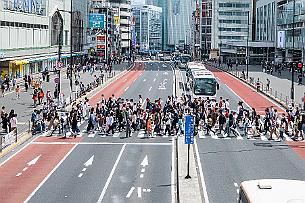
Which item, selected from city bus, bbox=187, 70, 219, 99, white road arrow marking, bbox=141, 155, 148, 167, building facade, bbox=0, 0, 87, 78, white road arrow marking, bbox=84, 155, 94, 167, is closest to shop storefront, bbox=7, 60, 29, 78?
building facade, bbox=0, 0, 87, 78

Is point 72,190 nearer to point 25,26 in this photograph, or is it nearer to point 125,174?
point 125,174

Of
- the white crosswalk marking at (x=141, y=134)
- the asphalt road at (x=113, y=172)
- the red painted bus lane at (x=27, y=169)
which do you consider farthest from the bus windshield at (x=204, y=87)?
the red painted bus lane at (x=27, y=169)

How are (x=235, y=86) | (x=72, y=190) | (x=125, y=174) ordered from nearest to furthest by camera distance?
(x=72, y=190)
(x=125, y=174)
(x=235, y=86)

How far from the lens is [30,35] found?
89.1 metres

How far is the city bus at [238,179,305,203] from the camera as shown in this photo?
467 inches

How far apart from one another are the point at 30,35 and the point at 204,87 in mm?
43747

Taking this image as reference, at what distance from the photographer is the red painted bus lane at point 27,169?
2217 cm

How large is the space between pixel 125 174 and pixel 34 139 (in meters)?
10.1

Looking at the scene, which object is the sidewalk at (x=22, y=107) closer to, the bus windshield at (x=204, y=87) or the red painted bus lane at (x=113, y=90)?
the red painted bus lane at (x=113, y=90)

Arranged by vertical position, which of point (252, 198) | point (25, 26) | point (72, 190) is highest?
point (25, 26)

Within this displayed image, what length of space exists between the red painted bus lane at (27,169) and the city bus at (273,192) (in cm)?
1048

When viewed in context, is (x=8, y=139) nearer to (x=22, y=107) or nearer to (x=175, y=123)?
(x=175, y=123)

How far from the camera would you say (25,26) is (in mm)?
85625

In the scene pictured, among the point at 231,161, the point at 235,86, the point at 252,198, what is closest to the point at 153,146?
the point at 231,161
